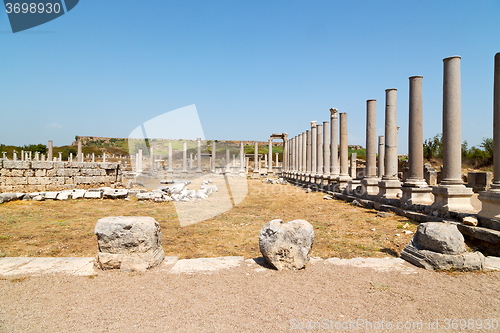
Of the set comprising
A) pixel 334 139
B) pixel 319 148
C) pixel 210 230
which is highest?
pixel 334 139

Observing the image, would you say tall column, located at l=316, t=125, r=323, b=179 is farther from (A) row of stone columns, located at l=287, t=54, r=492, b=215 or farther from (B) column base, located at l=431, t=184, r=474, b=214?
(B) column base, located at l=431, t=184, r=474, b=214

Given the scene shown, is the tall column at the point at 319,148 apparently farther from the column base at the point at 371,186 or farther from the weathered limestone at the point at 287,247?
the weathered limestone at the point at 287,247

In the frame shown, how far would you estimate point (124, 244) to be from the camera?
14.5 feet

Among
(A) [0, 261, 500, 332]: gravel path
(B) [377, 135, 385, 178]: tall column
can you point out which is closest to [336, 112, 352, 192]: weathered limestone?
(B) [377, 135, 385, 178]: tall column

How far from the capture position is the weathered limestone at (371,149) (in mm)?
12680

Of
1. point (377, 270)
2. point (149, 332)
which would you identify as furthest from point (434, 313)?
point (149, 332)

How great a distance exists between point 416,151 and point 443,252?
567 cm

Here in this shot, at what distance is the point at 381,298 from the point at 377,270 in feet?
3.12

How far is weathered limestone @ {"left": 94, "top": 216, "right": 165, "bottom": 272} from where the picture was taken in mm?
4332

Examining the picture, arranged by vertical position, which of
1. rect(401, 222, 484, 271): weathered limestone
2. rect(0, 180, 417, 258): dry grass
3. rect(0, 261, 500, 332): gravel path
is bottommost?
rect(0, 180, 417, 258): dry grass

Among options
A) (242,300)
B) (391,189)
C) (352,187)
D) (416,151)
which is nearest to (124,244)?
(242,300)

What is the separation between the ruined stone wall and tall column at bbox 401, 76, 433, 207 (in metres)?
16.4

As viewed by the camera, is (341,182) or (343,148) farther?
(343,148)

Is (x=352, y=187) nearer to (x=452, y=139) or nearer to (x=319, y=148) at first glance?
(x=452, y=139)
